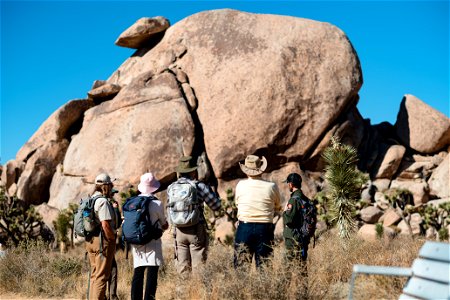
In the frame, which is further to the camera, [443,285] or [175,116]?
[175,116]

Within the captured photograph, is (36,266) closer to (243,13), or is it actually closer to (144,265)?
(144,265)

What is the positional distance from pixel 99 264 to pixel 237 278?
1.61 meters

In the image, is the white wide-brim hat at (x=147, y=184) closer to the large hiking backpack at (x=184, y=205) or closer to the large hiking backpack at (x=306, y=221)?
the large hiking backpack at (x=184, y=205)

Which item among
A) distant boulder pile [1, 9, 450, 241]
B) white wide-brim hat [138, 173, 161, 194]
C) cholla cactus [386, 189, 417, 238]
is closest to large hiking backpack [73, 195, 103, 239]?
white wide-brim hat [138, 173, 161, 194]

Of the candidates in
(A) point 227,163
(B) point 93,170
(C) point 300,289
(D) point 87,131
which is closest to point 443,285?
(C) point 300,289

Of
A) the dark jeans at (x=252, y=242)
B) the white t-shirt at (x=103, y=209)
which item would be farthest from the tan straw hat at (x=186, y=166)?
the white t-shirt at (x=103, y=209)

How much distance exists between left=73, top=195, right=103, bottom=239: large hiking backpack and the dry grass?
1.26 metres

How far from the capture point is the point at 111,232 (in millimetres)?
6109

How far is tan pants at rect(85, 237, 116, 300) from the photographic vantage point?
6207mm

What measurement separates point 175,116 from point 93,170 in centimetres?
331

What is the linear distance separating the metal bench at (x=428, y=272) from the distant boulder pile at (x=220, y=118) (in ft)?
43.5

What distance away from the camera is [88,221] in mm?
6059

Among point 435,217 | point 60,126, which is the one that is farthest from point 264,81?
point 60,126

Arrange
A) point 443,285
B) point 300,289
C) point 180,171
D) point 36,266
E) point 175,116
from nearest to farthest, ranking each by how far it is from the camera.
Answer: point 443,285, point 300,289, point 180,171, point 36,266, point 175,116
